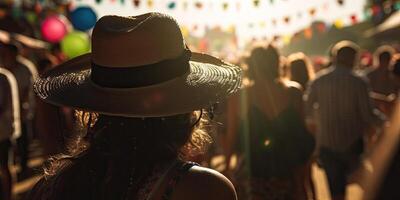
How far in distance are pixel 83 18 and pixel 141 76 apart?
30.4ft

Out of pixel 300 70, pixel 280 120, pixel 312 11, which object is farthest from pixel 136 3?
pixel 280 120

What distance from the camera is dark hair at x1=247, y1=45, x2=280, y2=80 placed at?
13.1ft

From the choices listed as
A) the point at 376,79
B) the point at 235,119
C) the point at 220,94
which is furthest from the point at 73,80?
the point at 376,79

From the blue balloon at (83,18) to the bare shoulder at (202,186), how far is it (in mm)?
9443

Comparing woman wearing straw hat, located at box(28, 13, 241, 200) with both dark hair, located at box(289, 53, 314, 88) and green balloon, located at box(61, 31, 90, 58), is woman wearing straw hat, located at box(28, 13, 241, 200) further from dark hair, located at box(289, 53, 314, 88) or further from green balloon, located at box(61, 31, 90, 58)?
green balloon, located at box(61, 31, 90, 58)

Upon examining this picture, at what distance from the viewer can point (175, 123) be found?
1.66 meters

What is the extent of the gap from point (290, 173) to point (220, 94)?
2399mm

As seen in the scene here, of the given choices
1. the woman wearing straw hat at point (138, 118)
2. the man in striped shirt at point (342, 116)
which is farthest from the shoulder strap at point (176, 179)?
the man in striped shirt at point (342, 116)

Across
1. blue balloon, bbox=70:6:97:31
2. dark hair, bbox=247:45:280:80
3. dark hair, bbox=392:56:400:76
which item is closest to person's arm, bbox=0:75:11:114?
dark hair, bbox=247:45:280:80

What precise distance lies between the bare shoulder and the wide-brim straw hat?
0.73 feet

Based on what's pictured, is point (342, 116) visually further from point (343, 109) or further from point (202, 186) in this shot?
point (202, 186)

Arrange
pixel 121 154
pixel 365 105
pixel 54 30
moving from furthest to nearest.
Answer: pixel 54 30 < pixel 365 105 < pixel 121 154

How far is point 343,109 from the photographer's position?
4.91 m

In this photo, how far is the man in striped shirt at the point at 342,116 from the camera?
4.86m
